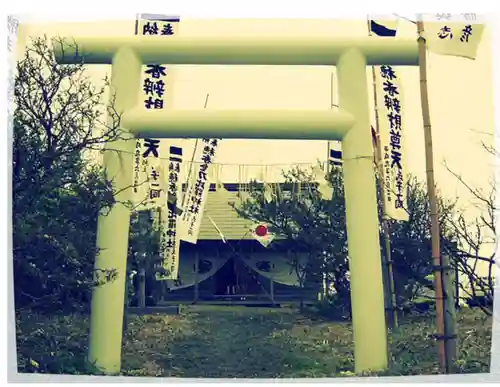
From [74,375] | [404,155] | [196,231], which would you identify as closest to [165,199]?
[196,231]

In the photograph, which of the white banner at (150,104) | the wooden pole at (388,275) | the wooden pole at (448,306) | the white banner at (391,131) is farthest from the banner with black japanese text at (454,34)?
the white banner at (150,104)

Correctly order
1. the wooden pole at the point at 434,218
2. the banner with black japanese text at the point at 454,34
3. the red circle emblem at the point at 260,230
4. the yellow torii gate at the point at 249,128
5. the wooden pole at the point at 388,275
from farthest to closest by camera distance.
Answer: the red circle emblem at the point at 260,230 → the wooden pole at the point at 388,275 → the banner with black japanese text at the point at 454,34 → the yellow torii gate at the point at 249,128 → the wooden pole at the point at 434,218

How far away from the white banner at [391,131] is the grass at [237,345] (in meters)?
1.46

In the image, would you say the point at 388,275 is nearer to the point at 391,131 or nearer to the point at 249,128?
the point at 391,131

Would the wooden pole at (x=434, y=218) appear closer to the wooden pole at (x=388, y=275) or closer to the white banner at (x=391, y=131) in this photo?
the white banner at (x=391, y=131)

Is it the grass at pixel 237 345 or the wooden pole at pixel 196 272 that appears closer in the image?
the grass at pixel 237 345

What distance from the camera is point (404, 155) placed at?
6.08 m

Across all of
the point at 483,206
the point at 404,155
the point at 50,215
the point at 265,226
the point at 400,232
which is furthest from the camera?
the point at 400,232

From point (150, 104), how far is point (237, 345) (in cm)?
246

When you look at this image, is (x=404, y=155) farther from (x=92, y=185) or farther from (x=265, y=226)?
(x=92, y=185)

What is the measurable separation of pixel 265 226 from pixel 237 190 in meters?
0.50

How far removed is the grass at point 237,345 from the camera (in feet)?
18.1

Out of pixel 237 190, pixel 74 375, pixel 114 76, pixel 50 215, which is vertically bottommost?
pixel 74 375

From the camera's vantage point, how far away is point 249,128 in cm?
549
